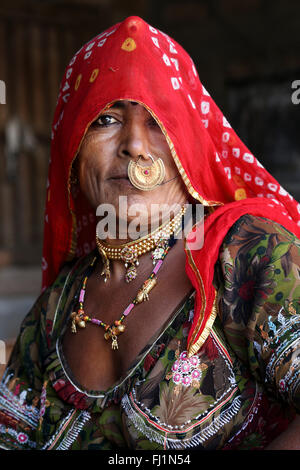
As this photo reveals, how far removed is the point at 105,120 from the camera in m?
1.46

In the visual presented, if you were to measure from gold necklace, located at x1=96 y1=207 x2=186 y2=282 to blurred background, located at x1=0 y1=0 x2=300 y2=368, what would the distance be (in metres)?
3.03

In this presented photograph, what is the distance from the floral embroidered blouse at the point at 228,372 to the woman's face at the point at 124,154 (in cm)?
22

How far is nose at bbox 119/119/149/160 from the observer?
4.60ft

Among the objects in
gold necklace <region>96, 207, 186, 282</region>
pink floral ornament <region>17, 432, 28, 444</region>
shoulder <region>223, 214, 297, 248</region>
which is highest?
shoulder <region>223, 214, 297, 248</region>

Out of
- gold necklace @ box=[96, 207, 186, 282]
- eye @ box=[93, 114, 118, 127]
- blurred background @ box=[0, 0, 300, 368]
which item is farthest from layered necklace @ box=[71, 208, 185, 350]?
blurred background @ box=[0, 0, 300, 368]

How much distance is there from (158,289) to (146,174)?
0.95 feet

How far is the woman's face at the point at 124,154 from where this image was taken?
1.42 m

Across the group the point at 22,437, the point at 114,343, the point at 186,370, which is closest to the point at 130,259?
the point at 114,343

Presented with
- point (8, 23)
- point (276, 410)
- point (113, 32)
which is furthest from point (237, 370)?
point (8, 23)

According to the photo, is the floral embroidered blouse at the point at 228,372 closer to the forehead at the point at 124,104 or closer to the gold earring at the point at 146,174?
the gold earring at the point at 146,174

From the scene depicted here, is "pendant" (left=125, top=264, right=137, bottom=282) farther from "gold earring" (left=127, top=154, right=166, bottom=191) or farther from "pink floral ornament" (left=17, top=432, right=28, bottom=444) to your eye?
"pink floral ornament" (left=17, top=432, right=28, bottom=444)

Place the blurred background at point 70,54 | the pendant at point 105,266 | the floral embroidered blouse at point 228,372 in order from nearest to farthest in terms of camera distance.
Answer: the floral embroidered blouse at point 228,372
the pendant at point 105,266
the blurred background at point 70,54

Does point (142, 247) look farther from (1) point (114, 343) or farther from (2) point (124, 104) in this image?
(2) point (124, 104)

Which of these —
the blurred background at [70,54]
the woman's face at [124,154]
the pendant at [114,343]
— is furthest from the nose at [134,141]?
the blurred background at [70,54]
